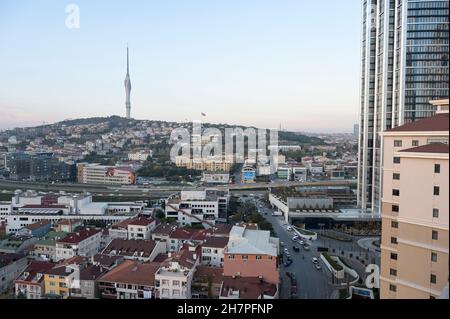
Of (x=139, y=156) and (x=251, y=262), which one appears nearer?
(x=251, y=262)

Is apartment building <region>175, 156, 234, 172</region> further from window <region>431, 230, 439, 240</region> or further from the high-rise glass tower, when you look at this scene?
window <region>431, 230, 439, 240</region>

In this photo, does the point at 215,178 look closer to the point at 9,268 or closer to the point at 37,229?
the point at 37,229

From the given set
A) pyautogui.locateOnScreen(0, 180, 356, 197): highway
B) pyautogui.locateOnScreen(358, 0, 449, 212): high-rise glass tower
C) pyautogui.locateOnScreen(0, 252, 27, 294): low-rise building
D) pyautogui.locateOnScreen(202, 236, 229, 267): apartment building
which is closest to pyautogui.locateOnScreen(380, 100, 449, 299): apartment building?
pyautogui.locateOnScreen(202, 236, 229, 267): apartment building

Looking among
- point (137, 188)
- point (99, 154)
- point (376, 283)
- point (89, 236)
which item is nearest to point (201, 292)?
point (376, 283)

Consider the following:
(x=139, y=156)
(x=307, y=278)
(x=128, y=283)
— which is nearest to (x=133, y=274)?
(x=128, y=283)

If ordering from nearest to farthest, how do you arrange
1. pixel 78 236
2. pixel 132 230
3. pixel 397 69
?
pixel 78 236 < pixel 132 230 < pixel 397 69

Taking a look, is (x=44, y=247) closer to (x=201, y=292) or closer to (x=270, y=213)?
(x=201, y=292)

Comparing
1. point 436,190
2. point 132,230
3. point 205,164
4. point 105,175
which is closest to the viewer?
point 436,190
